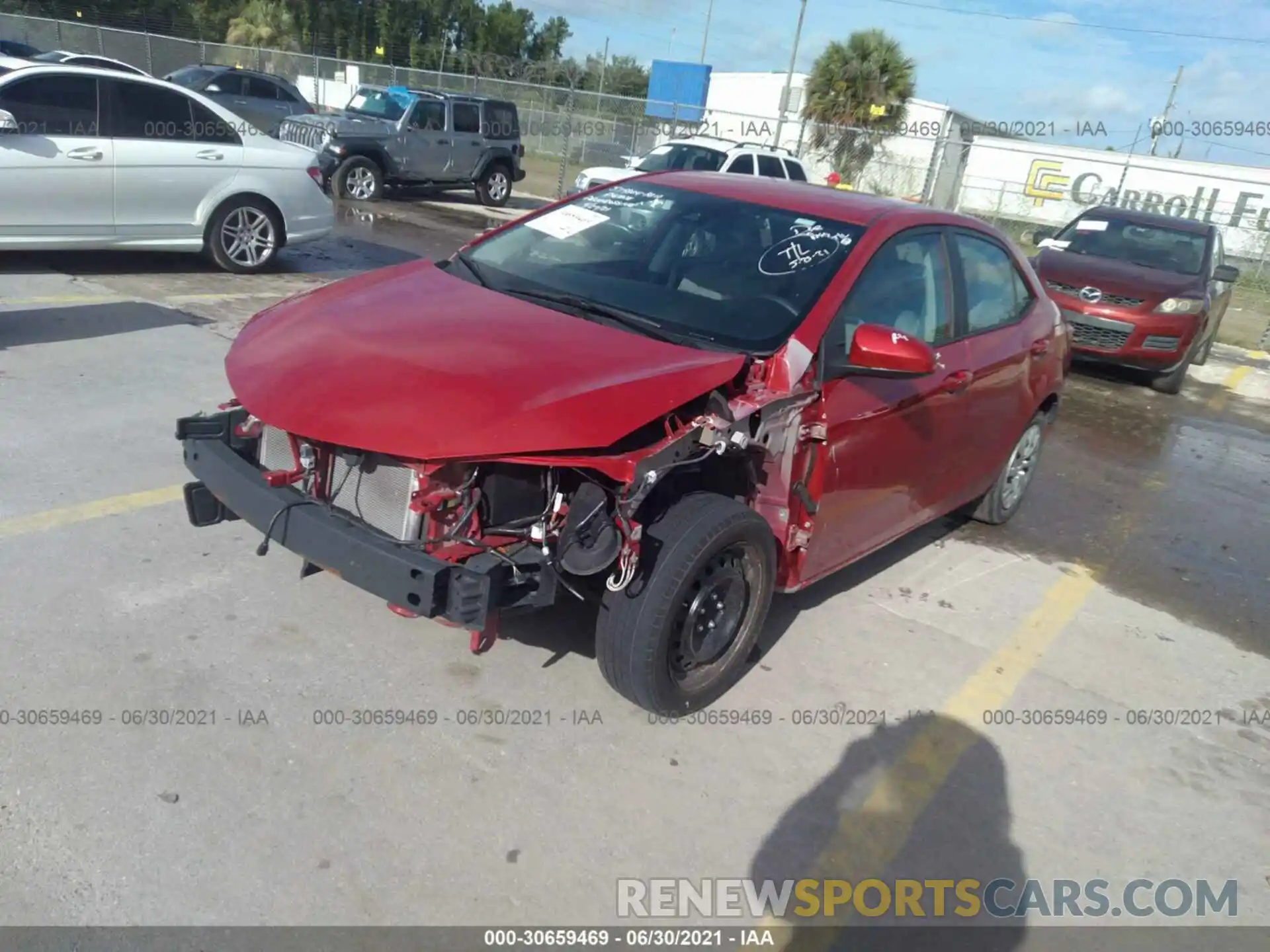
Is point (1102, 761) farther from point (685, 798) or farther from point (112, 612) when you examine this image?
point (112, 612)

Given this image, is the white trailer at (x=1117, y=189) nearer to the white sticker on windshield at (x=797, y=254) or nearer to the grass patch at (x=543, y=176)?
the grass patch at (x=543, y=176)

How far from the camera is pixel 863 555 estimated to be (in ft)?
14.0

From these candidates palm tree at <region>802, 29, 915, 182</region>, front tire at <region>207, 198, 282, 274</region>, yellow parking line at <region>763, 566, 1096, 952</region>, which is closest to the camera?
yellow parking line at <region>763, 566, 1096, 952</region>

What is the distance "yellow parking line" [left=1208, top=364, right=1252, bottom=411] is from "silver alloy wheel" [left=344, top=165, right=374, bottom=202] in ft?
42.0

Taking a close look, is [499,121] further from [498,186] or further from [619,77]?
[619,77]

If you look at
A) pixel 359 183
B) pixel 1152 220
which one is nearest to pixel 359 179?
pixel 359 183

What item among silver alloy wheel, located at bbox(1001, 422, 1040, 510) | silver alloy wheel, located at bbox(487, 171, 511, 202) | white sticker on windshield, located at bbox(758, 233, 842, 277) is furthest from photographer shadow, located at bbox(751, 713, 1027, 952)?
silver alloy wheel, located at bbox(487, 171, 511, 202)

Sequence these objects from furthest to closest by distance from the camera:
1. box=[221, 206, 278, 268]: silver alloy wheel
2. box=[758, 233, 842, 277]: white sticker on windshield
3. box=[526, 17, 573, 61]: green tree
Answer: box=[526, 17, 573, 61]: green tree < box=[221, 206, 278, 268]: silver alloy wheel < box=[758, 233, 842, 277]: white sticker on windshield

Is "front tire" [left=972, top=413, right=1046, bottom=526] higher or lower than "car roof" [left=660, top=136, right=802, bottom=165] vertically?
lower

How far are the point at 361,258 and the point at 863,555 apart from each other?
8833 mm

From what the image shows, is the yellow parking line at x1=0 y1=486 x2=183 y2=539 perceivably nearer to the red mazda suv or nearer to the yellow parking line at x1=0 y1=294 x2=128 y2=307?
the yellow parking line at x1=0 y1=294 x2=128 y2=307

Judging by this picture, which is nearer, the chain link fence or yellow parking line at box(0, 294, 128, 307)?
yellow parking line at box(0, 294, 128, 307)

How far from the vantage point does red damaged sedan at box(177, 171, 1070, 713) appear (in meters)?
3.02

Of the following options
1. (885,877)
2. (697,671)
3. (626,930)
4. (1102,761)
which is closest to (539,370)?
(697,671)
